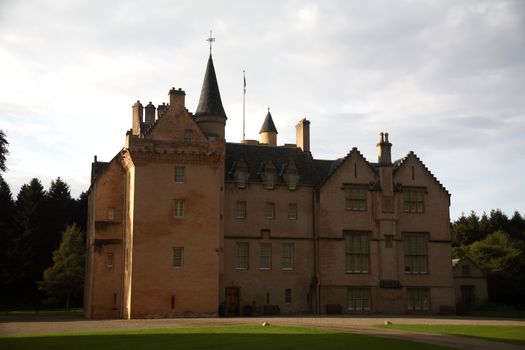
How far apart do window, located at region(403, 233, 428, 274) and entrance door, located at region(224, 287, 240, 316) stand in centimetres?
1487

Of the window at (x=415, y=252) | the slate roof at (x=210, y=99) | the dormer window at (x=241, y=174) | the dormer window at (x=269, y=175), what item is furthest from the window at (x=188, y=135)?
the window at (x=415, y=252)

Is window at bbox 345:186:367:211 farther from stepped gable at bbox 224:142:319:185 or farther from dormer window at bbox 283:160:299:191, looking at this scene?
dormer window at bbox 283:160:299:191

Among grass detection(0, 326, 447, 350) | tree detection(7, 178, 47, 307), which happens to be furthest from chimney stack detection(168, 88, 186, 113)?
tree detection(7, 178, 47, 307)

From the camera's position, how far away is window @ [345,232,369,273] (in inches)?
2184

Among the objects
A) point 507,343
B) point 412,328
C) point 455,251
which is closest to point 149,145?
point 412,328

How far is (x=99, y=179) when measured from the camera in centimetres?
5238

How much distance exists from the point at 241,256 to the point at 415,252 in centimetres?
1528

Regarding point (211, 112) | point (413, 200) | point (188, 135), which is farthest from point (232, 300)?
point (413, 200)

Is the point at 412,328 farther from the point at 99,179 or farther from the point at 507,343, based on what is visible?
the point at 99,179

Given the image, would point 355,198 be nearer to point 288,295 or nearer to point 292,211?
point 292,211

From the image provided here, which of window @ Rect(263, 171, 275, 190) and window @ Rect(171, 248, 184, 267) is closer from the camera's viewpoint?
window @ Rect(171, 248, 184, 267)

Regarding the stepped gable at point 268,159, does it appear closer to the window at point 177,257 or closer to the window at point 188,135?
the window at point 188,135

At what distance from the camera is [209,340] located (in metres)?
26.5

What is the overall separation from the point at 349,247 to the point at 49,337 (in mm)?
31732
